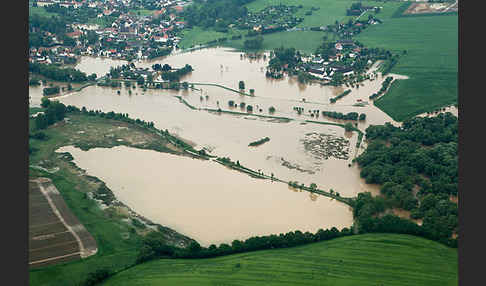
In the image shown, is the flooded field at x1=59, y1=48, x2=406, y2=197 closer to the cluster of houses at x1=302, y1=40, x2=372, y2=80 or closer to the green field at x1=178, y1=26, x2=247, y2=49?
the cluster of houses at x1=302, y1=40, x2=372, y2=80

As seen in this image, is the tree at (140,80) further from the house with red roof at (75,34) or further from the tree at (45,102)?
the house with red roof at (75,34)

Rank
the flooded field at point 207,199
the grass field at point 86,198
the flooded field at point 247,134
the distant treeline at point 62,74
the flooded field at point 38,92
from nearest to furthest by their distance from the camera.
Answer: the grass field at point 86,198 < the flooded field at point 207,199 < the flooded field at point 247,134 < the flooded field at point 38,92 < the distant treeline at point 62,74

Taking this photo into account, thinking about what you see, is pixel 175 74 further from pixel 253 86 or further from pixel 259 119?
pixel 259 119

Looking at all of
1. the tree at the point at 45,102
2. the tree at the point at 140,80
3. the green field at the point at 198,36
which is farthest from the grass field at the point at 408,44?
the tree at the point at 45,102

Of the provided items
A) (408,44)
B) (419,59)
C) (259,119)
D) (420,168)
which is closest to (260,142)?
(259,119)

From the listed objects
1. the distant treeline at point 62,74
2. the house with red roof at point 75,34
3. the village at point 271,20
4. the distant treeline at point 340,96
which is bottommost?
the distant treeline at point 340,96

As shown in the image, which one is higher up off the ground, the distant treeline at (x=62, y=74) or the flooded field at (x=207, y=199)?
the distant treeline at (x=62, y=74)

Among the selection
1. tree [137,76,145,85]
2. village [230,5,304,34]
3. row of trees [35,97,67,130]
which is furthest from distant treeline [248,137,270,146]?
village [230,5,304,34]
